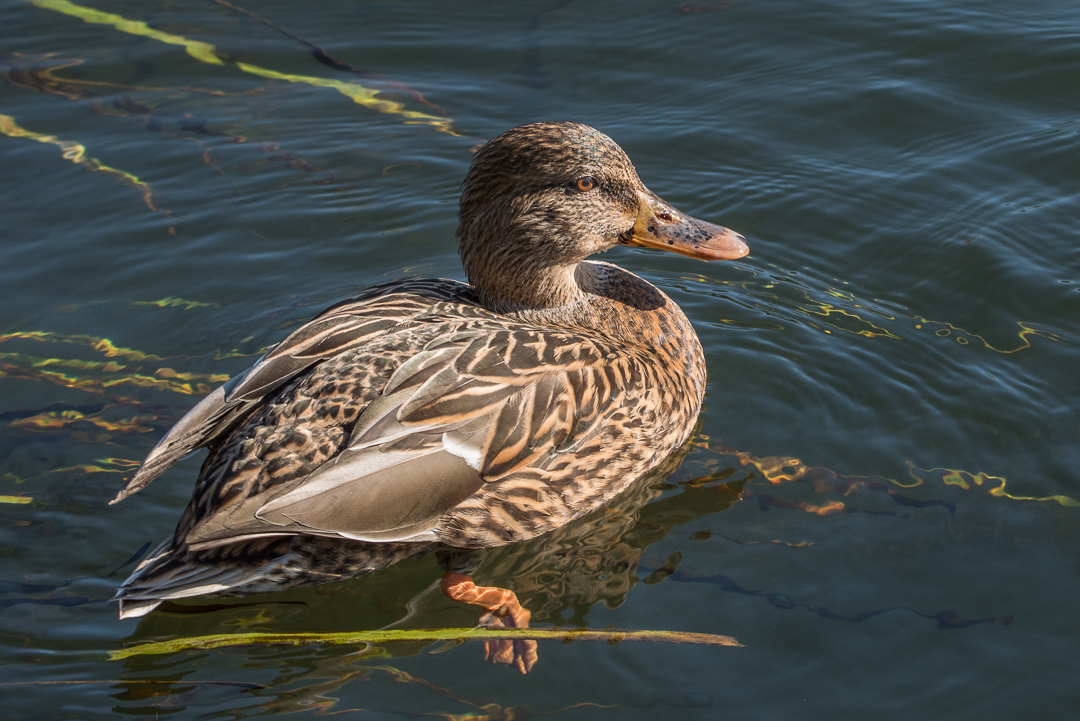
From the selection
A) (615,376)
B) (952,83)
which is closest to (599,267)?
(615,376)

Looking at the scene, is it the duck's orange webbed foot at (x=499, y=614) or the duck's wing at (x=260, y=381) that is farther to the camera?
the duck's wing at (x=260, y=381)

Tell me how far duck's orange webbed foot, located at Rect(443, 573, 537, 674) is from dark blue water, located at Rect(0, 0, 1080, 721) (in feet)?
0.19

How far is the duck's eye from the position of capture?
4.75 meters

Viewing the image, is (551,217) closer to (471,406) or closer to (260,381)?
(471,406)

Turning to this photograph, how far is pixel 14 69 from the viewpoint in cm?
802

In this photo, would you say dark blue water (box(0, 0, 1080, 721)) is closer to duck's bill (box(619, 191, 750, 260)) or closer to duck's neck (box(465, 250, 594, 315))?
duck's bill (box(619, 191, 750, 260))

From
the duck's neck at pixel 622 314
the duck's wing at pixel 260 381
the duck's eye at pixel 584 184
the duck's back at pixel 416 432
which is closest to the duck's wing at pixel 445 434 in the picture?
the duck's back at pixel 416 432

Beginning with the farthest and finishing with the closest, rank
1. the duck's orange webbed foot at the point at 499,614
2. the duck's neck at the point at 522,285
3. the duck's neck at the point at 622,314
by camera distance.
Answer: the duck's neck at the point at 622,314, the duck's neck at the point at 522,285, the duck's orange webbed foot at the point at 499,614

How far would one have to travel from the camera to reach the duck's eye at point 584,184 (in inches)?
187

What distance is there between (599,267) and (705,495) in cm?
131

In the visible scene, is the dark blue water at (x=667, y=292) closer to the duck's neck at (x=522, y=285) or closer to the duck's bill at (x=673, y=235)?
the duck's bill at (x=673, y=235)

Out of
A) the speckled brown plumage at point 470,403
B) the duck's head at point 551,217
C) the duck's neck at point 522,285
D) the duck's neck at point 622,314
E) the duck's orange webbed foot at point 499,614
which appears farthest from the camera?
the duck's neck at point 622,314

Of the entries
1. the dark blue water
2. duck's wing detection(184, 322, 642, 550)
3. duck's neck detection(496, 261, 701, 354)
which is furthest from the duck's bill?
the dark blue water

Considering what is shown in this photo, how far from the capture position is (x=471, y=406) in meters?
4.14
